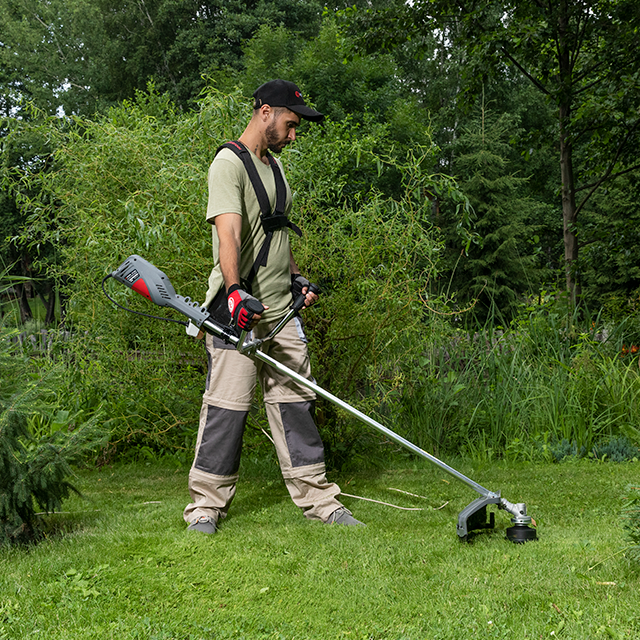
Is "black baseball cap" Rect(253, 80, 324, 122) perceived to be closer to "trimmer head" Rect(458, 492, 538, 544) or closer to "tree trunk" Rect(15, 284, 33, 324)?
"trimmer head" Rect(458, 492, 538, 544)

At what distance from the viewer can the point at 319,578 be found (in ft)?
9.33

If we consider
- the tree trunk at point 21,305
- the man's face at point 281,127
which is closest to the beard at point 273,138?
the man's face at point 281,127

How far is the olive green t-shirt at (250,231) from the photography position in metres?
3.40

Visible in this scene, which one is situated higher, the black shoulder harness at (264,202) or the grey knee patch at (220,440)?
the black shoulder harness at (264,202)

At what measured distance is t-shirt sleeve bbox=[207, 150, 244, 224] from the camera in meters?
3.37

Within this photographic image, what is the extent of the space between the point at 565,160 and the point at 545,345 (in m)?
2.56

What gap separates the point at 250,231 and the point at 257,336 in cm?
56

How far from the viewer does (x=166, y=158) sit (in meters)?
4.79

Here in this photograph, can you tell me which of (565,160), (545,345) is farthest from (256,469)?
(565,160)

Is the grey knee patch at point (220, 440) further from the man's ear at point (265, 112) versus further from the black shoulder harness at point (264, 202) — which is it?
the man's ear at point (265, 112)

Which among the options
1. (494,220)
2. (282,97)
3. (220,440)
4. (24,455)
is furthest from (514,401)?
(494,220)

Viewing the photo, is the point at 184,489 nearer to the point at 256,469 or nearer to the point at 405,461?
the point at 256,469

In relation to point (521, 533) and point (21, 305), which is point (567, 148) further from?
point (21, 305)

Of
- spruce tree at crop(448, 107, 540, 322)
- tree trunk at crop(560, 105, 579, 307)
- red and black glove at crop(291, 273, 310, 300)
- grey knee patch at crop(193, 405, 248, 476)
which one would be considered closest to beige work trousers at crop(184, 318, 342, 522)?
grey knee patch at crop(193, 405, 248, 476)
